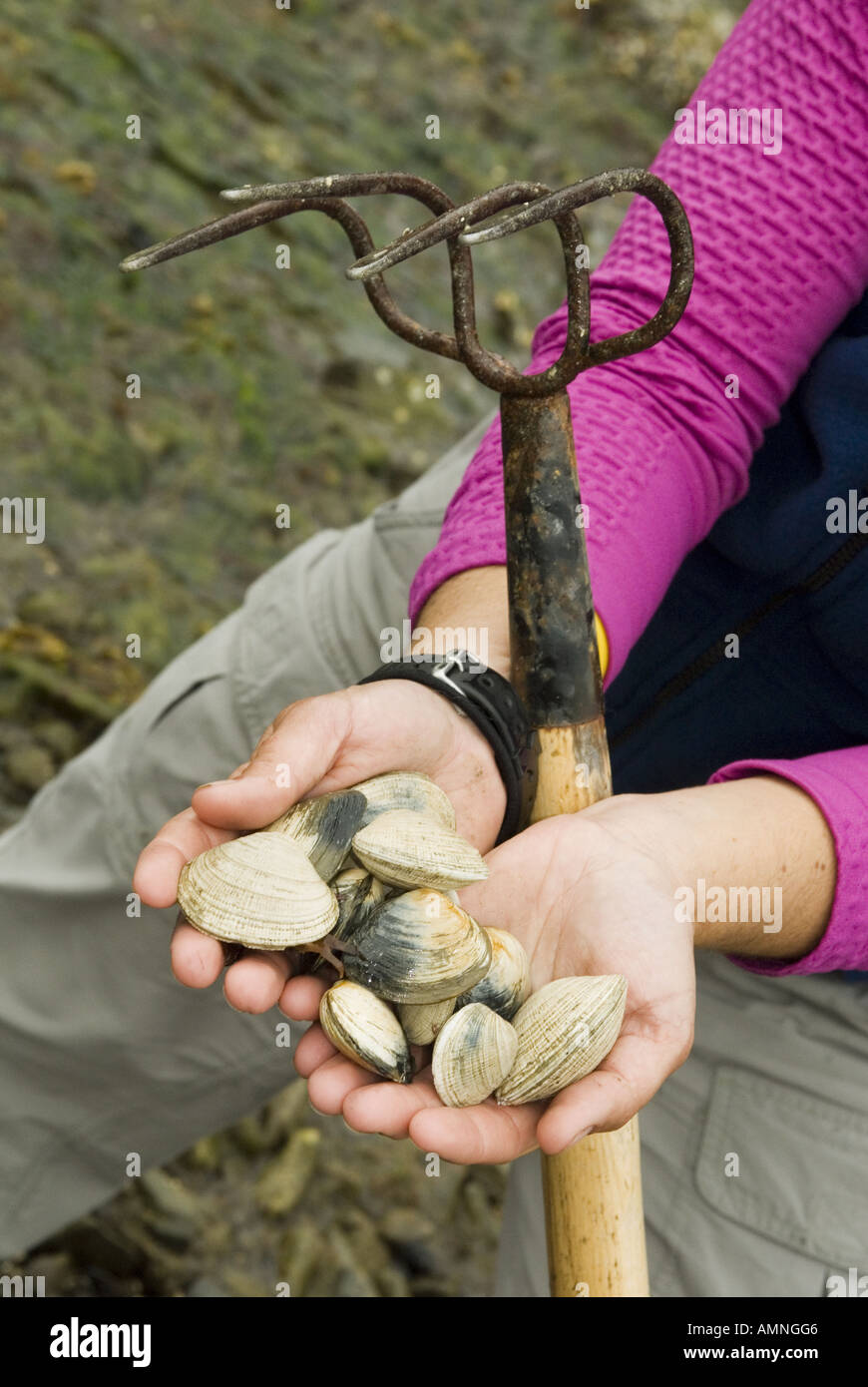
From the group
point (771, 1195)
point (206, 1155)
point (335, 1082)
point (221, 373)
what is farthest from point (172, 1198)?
point (221, 373)

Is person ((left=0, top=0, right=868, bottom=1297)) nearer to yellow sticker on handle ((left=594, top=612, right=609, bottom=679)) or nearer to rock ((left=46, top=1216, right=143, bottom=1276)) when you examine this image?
yellow sticker on handle ((left=594, top=612, right=609, bottom=679))

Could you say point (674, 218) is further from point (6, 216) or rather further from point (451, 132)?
point (451, 132)

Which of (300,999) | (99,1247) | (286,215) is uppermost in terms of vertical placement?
(286,215)

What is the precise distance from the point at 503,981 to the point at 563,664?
0.31 meters

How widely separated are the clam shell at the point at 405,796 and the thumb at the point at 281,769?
2.3 inches

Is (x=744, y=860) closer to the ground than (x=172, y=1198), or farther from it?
farther from it

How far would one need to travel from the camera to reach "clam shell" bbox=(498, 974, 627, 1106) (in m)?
1.12

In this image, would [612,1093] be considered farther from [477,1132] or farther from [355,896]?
[355,896]

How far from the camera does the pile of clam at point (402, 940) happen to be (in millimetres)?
1122

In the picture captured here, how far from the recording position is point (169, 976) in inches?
70.2

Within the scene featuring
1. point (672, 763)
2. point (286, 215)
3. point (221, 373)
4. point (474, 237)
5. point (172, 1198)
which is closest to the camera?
point (474, 237)

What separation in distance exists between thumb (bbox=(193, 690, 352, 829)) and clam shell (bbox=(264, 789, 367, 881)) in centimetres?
2

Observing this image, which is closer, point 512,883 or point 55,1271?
point 512,883

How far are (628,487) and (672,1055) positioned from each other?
63cm
